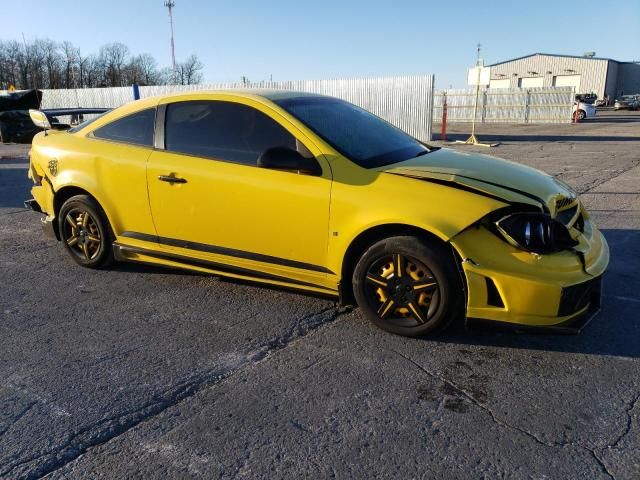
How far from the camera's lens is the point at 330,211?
137 inches

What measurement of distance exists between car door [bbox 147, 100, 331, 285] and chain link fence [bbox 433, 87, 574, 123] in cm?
3078

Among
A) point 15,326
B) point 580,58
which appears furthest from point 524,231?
point 580,58

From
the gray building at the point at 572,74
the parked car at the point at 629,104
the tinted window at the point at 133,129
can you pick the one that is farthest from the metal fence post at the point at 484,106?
the tinted window at the point at 133,129

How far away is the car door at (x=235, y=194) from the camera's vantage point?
359 centimetres

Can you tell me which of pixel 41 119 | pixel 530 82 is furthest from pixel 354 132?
pixel 530 82

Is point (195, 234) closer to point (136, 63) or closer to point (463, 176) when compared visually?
point (463, 176)

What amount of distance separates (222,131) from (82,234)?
179 cm

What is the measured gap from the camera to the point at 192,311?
3.94 m

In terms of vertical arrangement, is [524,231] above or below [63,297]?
above

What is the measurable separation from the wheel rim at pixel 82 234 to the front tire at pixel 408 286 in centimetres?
257

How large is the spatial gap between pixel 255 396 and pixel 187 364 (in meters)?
0.57

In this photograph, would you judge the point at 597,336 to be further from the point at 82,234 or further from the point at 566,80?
the point at 566,80

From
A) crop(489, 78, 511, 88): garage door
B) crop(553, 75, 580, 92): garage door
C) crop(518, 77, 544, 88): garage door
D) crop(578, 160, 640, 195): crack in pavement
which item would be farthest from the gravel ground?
crop(489, 78, 511, 88): garage door

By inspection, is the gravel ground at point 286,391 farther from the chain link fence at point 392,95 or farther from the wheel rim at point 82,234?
the chain link fence at point 392,95
